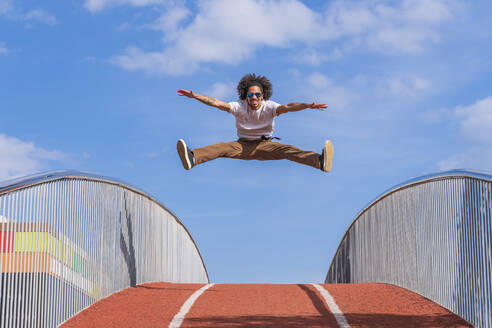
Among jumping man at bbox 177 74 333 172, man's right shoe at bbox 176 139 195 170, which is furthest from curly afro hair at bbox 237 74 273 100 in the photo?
man's right shoe at bbox 176 139 195 170

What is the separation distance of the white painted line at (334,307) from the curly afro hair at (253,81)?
12.9ft

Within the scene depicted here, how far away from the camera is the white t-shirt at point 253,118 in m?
11.8

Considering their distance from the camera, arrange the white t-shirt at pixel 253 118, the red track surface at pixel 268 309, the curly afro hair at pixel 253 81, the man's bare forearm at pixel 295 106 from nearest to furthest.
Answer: the red track surface at pixel 268 309
the man's bare forearm at pixel 295 106
the white t-shirt at pixel 253 118
the curly afro hair at pixel 253 81

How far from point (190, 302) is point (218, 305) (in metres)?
0.70

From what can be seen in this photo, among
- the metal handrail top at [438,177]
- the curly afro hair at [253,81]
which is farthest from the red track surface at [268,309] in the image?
the curly afro hair at [253,81]

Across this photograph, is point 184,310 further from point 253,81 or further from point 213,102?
point 253,81

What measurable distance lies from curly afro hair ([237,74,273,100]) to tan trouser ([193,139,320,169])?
44.4 inches

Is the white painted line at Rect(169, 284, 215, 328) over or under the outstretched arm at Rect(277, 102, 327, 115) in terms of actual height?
under

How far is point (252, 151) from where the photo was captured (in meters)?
11.7

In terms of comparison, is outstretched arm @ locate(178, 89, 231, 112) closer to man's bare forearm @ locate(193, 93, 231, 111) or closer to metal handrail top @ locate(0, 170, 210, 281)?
man's bare forearm @ locate(193, 93, 231, 111)

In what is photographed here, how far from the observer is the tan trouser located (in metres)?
11.5

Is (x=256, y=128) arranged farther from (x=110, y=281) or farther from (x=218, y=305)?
(x=110, y=281)

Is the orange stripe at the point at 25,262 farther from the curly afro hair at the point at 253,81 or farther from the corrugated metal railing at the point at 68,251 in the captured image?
the curly afro hair at the point at 253,81

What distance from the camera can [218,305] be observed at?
445 inches
